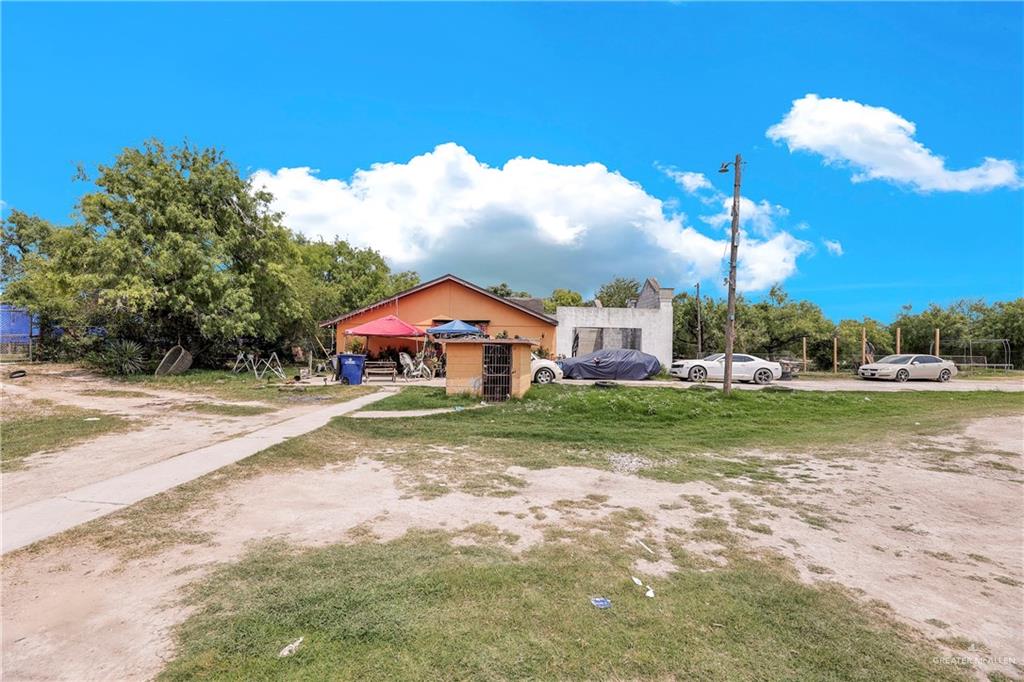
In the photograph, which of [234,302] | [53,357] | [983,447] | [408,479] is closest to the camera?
[408,479]

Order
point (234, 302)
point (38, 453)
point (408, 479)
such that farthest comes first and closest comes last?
point (234, 302), point (38, 453), point (408, 479)

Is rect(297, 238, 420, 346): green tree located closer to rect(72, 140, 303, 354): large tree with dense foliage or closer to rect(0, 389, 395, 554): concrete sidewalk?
rect(72, 140, 303, 354): large tree with dense foliage

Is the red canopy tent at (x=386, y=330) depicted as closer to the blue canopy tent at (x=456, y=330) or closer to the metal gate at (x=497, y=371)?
the blue canopy tent at (x=456, y=330)

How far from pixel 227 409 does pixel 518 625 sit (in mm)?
11940

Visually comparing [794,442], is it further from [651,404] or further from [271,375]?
[271,375]

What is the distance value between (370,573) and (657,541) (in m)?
2.60

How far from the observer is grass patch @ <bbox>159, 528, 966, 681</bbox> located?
2660 millimetres

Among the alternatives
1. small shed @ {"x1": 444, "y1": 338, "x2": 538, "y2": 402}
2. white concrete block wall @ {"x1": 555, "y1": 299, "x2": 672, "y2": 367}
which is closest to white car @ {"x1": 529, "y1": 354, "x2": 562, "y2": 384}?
small shed @ {"x1": 444, "y1": 338, "x2": 538, "y2": 402}

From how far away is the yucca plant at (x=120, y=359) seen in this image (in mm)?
19953

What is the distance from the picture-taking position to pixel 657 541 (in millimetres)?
4586

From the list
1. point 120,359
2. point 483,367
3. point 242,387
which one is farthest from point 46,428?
point 120,359

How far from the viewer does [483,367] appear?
14.6 m

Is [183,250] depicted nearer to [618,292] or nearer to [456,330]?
[456,330]

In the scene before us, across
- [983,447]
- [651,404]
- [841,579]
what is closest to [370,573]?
[841,579]
